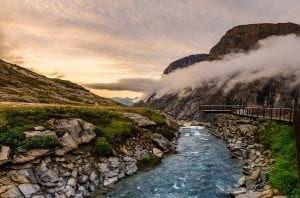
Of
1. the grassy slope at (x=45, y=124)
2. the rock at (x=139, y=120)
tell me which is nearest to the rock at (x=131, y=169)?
the grassy slope at (x=45, y=124)

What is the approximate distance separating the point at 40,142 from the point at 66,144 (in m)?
2.37

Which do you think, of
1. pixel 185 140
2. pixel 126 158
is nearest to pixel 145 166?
pixel 126 158

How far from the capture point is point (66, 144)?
30.9 m

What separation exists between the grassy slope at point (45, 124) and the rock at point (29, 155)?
1.55 ft

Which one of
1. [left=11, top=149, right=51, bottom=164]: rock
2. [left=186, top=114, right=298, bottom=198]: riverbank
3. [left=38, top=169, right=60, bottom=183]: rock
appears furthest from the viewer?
[left=11, top=149, right=51, bottom=164]: rock

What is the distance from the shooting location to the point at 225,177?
106 feet

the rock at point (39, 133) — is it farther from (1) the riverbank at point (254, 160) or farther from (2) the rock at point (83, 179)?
(1) the riverbank at point (254, 160)

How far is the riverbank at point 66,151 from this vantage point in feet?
85.1

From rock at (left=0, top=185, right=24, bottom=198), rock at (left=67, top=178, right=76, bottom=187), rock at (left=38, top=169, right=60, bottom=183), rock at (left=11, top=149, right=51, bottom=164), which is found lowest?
rock at (left=67, top=178, right=76, bottom=187)

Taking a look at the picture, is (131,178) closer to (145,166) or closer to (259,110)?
(145,166)

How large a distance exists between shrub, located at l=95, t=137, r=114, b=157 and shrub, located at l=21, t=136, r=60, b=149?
178 inches

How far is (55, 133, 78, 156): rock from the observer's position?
2965cm

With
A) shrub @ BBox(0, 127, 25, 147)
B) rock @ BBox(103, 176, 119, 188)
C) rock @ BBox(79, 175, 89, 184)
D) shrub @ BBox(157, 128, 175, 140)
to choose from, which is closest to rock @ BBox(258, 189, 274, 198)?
rock @ BBox(103, 176, 119, 188)

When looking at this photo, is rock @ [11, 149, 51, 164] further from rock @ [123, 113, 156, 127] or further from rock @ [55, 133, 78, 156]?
rock @ [123, 113, 156, 127]
